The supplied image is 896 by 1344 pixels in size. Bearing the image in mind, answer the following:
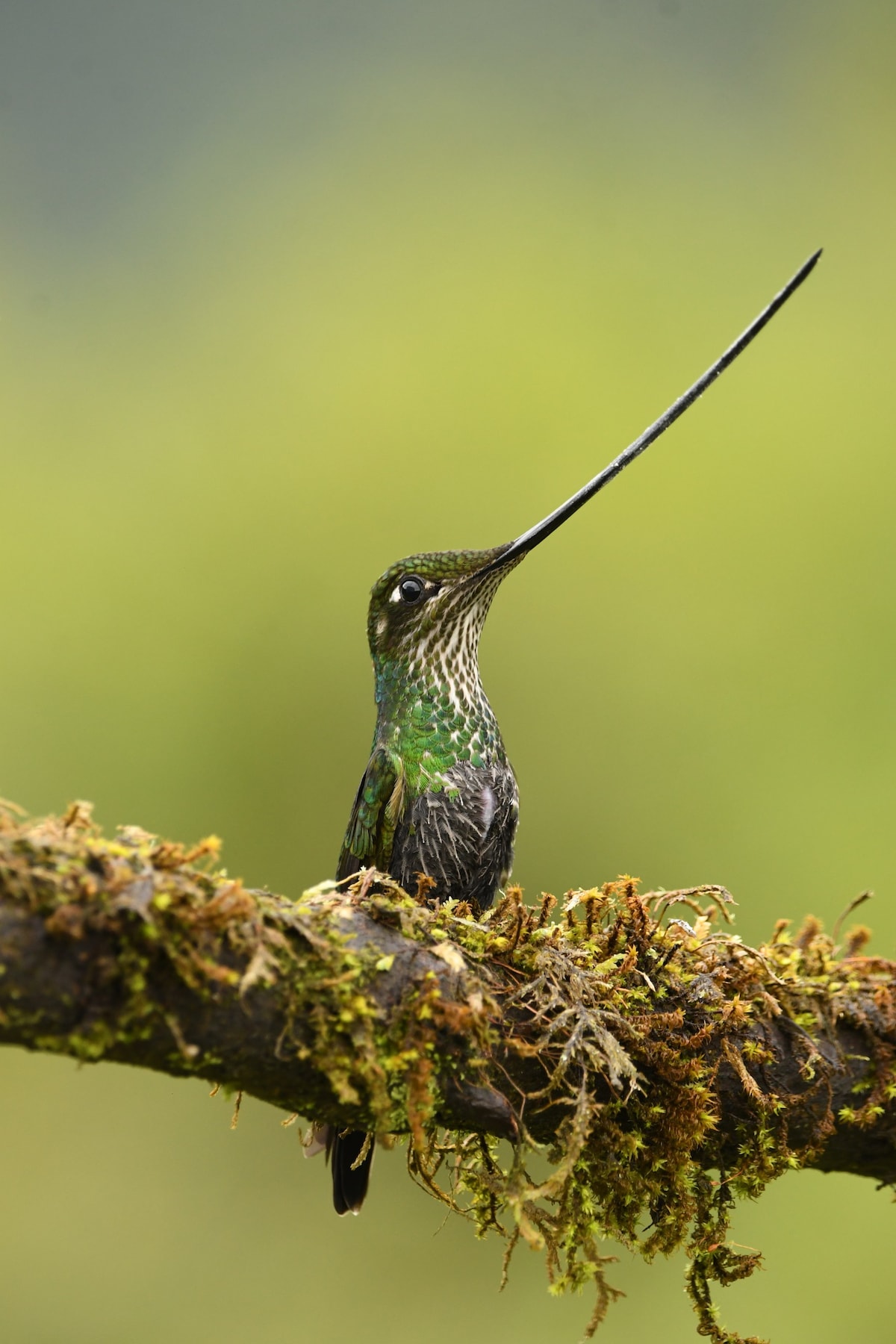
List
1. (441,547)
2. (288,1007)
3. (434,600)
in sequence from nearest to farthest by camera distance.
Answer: (288,1007) → (434,600) → (441,547)

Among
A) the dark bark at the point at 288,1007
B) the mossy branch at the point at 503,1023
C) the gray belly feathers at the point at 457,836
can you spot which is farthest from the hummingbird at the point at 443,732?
the dark bark at the point at 288,1007

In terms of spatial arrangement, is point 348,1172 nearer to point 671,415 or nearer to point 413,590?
point 413,590

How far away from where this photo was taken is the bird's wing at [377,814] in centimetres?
312

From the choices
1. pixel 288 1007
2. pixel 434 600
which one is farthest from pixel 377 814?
pixel 288 1007

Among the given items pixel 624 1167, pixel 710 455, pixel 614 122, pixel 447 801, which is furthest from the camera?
pixel 614 122

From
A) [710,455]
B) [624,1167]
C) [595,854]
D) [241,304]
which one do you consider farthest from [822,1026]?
[241,304]

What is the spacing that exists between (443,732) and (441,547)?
494cm

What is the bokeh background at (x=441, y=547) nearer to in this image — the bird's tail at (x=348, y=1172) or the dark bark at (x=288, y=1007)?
the bird's tail at (x=348, y=1172)

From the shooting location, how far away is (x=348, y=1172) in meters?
2.74

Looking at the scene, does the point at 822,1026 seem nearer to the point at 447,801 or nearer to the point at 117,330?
the point at 447,801

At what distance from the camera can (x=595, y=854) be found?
7617 millimetres

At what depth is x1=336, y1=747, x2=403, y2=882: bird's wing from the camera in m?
3.12

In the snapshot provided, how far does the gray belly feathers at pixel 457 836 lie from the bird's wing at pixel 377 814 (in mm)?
28

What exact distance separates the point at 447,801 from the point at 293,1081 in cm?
139
